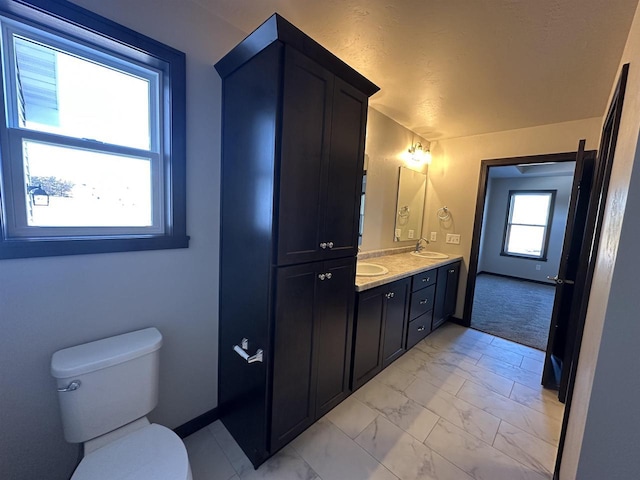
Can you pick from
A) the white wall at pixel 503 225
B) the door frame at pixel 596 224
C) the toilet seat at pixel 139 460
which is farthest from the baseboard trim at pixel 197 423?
the white wall at pixel 503 225

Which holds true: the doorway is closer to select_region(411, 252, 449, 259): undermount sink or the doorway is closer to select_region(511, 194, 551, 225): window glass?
select_region(511, 194, 551, 225): window glass

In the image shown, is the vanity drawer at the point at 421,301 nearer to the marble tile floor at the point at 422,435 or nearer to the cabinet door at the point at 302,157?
the marble tile floor at the point at 422,435

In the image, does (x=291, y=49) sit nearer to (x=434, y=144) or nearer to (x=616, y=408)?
(x=616, y=408)

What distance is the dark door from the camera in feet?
6.74

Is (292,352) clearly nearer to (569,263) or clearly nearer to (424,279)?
(424,279)

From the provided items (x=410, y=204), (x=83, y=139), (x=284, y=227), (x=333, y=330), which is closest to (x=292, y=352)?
(x=333, y=330)

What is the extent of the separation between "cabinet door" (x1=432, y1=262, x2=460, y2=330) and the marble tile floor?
27.7 inches

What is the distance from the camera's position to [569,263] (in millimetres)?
2180

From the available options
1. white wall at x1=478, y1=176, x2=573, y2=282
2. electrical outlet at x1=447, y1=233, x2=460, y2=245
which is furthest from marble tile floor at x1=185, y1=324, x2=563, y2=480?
white wall at x1=478, y1=176, x2=573, y2=282

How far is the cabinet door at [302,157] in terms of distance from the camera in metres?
1.19

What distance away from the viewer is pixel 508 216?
20.2ft

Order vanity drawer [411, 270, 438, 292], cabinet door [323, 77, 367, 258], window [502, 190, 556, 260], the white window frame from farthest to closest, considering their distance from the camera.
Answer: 1. window [502, 190, 556, 260]
2. vanity drawer [411, 270, 438, 292]
3. cabinet door [323, 77, 367, 258]
4. the white window frame

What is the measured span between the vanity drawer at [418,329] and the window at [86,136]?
2228mm

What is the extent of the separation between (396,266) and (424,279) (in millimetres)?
347
